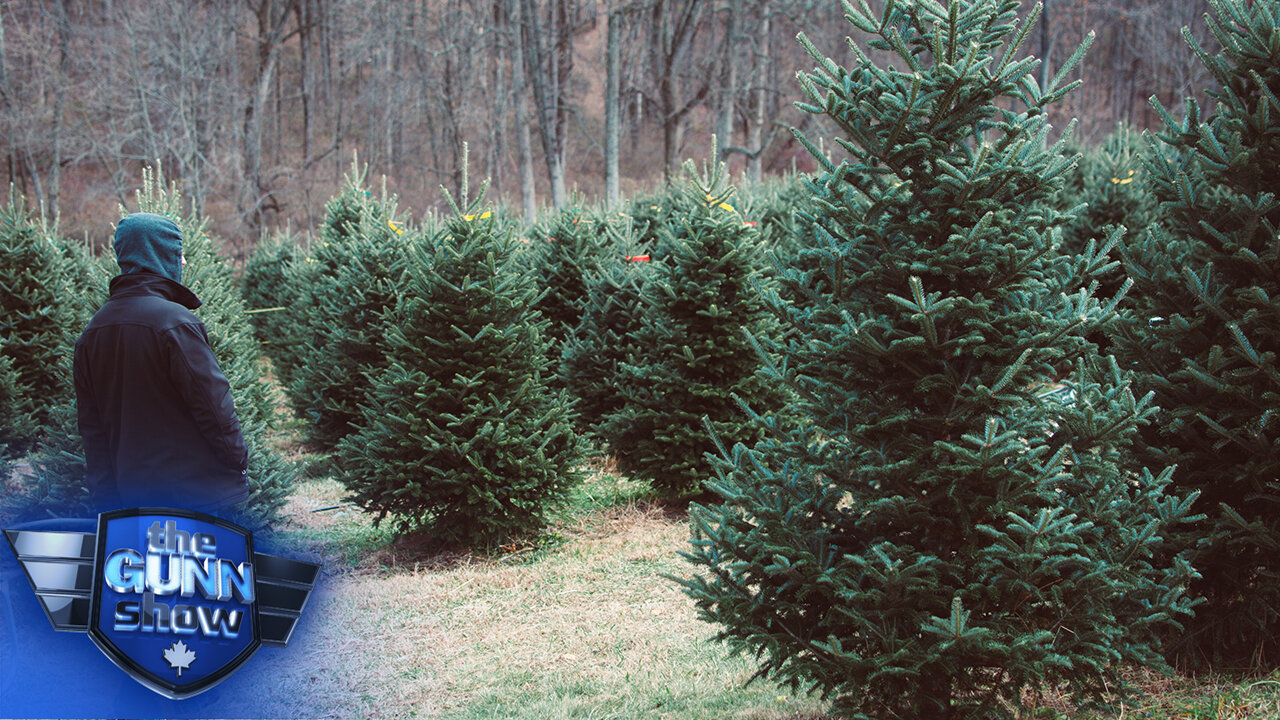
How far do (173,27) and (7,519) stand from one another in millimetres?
24205

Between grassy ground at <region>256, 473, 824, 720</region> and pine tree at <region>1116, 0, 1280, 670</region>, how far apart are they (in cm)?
186

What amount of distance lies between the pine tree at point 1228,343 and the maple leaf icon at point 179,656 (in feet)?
12.5

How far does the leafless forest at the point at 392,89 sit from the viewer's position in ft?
84.5

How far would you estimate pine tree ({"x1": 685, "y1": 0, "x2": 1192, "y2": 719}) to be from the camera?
3.25 meters

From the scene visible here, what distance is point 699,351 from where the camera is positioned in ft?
26.0

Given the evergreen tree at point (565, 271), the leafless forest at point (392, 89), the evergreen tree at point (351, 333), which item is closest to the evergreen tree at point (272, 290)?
the leafless forest at point (392, 89)

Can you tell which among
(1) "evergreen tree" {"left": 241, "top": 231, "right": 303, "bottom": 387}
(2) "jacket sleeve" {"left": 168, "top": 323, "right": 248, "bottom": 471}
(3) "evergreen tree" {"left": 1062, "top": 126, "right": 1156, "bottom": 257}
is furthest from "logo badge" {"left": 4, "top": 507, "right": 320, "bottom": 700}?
(1) "evergreen tree" {"left": 241, "top": 231, "right": 303, "bottom": 387}

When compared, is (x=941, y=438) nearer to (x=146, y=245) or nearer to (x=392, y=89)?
(x=146, y=245)

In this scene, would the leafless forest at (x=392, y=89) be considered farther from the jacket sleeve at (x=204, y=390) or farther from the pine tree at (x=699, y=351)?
the jacket sleeve at (x=204, y=390)

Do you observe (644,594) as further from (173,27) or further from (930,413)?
(173,27)

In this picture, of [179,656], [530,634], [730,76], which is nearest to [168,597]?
[179,656]

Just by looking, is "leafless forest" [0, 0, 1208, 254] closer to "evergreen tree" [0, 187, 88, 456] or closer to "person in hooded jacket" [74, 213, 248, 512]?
"evergreen tree" [0, 187, 88, 456]

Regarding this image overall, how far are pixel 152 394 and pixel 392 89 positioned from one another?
111 feet

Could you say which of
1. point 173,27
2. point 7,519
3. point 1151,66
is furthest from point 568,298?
point 1151,66
